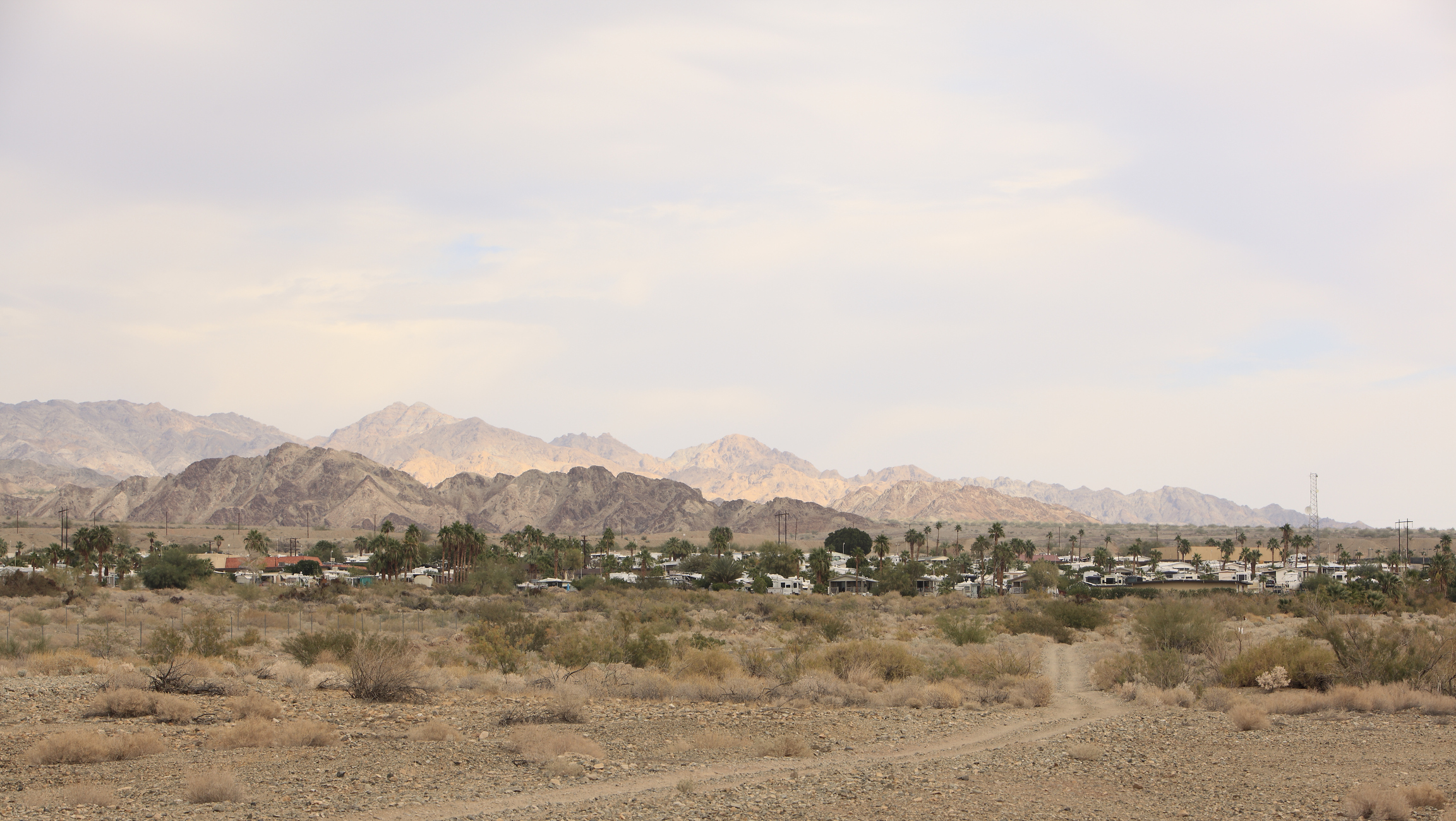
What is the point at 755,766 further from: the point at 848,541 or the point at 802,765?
the point at 848,541

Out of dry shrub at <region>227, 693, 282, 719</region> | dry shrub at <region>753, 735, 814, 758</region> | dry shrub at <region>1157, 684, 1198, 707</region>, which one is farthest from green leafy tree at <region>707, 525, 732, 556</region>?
dry shrub at <region>753, 735, 814, 758</region>

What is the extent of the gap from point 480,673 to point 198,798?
12434 millimetres

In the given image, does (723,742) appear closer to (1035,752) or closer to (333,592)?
(1035,752)

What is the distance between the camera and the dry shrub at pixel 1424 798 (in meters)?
12.9

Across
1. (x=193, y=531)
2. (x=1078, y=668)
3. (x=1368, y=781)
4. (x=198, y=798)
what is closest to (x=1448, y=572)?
(x=1078, y=668)

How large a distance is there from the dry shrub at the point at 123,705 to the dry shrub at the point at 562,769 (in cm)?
816

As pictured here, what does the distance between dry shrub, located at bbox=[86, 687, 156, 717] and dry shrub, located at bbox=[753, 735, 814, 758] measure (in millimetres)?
10834

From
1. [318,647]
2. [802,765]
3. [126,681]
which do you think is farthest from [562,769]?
[318,647]

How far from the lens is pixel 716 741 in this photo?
17.0 m

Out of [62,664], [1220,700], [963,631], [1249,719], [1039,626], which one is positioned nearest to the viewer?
[1249,719]

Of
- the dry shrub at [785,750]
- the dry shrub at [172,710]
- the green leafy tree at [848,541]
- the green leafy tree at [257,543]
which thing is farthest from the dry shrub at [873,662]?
the green leafy tree at [848,541]

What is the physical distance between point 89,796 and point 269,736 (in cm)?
382

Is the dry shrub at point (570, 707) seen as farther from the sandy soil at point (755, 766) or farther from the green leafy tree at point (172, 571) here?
the green leafy tree at point (172, 571)

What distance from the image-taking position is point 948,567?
101875mm
